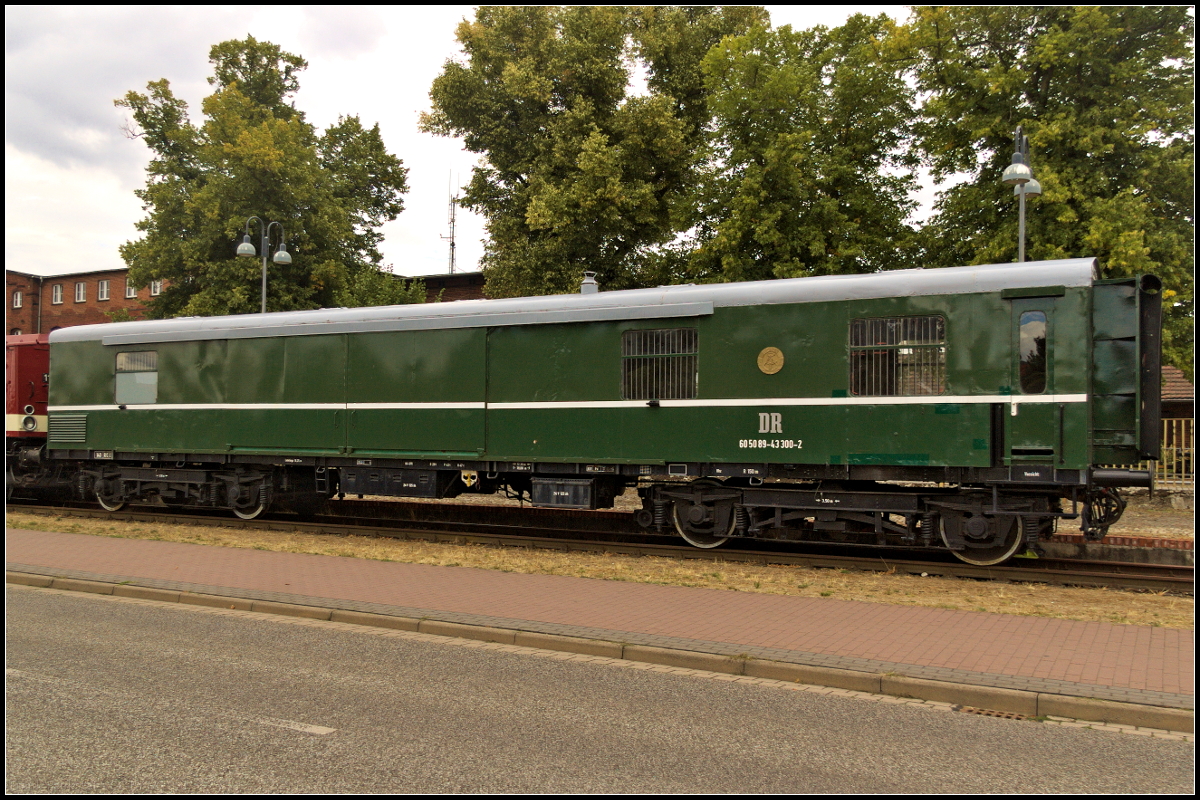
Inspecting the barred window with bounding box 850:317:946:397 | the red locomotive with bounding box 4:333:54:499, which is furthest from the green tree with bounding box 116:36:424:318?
the barred window with bounding box 850:317:946:397

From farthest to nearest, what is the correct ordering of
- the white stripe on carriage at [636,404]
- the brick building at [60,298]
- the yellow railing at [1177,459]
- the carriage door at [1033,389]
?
the brick building at [60,298] < the yellow railing at [1177,459] < the white stripe on carriage at [636,404] < the carriage door at [1033,389]

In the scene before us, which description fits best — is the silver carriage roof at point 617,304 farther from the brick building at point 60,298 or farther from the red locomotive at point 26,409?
the brick building at point 60,298

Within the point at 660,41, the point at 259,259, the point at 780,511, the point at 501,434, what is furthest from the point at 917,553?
the point at 259,259

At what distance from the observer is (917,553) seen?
12375mm

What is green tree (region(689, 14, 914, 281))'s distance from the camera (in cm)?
2295

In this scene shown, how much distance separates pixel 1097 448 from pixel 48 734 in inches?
407

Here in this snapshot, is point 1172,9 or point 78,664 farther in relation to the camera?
point 1172,9

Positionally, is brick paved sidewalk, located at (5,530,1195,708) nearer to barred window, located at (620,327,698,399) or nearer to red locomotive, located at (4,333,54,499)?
barred window, located at (620,327,698,399)

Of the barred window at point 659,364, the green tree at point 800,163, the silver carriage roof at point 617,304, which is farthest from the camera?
the green tree at point 800,163

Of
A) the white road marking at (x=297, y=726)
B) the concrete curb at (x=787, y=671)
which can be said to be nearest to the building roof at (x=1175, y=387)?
the concrete curb at (x=787, y=671)

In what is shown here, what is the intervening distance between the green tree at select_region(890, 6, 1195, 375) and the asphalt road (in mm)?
16786

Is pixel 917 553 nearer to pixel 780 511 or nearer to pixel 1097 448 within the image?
pixel 780 511

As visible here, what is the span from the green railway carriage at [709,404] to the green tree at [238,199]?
476 inches

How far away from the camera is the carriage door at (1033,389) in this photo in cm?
1041
